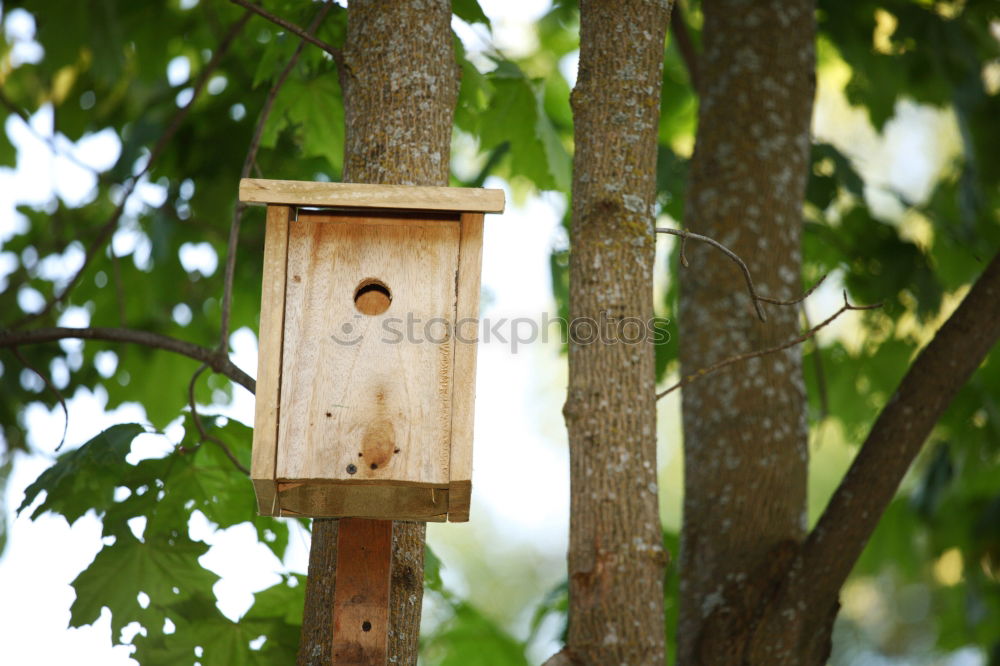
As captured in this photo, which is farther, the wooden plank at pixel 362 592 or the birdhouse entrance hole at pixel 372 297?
the birdhouse entrance hole at pixel 372 297

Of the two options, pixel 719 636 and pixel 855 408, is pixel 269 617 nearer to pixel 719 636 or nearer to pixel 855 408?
pixel 719 636

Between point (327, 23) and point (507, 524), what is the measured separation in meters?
11.7

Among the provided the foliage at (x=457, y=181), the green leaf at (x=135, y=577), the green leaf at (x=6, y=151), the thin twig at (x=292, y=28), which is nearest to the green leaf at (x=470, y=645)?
the foliage at (x=457, y=181)

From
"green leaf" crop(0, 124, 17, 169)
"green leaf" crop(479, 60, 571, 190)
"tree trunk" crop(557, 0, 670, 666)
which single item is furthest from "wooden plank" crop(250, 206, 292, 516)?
"green leaf" crop(0, 124, 17, 169)

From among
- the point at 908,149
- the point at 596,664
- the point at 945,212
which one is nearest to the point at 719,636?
the point at 596,664

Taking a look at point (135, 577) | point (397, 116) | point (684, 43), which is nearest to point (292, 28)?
point (397, 116)

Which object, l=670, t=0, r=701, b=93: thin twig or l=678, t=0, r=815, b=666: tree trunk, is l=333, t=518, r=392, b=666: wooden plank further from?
l=670, t=0, r=701, b=93: thin twig

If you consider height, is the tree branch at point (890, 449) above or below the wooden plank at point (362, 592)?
above

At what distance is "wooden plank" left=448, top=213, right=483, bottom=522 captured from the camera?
5.90 ft

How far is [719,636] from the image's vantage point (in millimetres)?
2609

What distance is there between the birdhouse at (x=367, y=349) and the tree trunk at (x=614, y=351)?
32 cm

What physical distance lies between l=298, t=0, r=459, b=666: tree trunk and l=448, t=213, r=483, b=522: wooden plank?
246 millimetres

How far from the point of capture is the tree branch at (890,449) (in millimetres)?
2488

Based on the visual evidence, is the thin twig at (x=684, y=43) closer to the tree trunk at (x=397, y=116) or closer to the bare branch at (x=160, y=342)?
the tree trunk at (x=397, y=116)
